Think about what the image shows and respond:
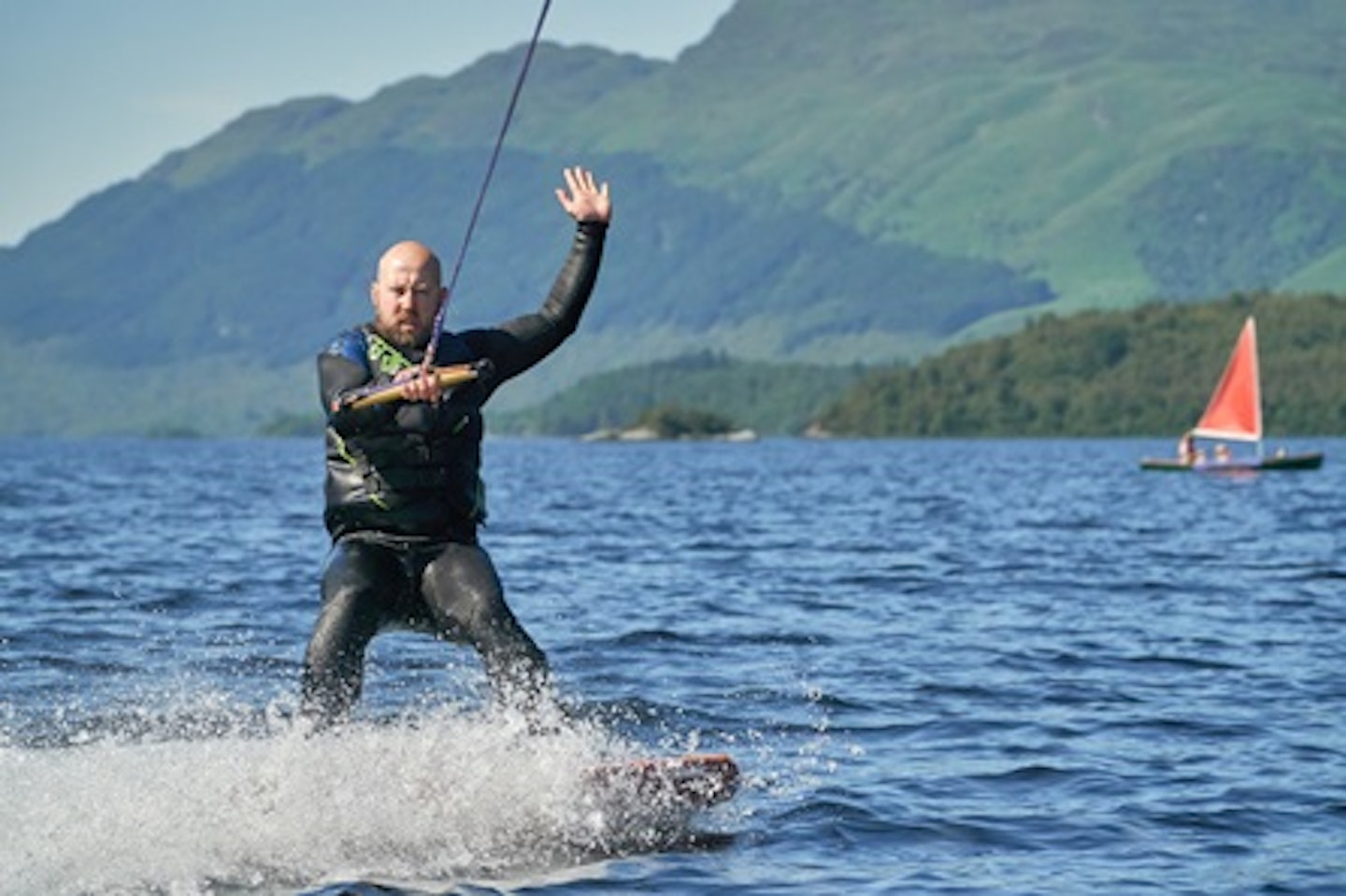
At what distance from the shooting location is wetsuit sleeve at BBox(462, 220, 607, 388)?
42.2 feet

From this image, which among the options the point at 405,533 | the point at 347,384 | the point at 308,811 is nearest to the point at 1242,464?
the point at 405,533

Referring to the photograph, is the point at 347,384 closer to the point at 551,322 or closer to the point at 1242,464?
the point at 551,322

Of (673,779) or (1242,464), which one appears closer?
(673,779)

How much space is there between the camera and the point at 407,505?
12.6 meters

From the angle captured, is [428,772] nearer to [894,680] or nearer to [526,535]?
[894,680]

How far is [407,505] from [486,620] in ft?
2.44

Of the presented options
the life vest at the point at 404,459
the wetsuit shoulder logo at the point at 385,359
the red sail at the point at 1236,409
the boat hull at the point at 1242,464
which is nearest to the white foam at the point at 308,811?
the life vest at the point at 404,459

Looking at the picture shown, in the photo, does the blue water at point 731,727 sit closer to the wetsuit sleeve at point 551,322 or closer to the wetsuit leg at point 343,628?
the wetsuit leg at point 343,628

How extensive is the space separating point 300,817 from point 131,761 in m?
1.59

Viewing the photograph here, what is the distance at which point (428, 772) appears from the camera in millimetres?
12672

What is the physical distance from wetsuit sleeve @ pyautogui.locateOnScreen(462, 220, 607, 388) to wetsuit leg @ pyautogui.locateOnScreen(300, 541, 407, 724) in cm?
124

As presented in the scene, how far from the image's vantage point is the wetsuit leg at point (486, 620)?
12492 millimetres

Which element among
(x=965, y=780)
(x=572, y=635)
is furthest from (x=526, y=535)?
(x=965, y=780)

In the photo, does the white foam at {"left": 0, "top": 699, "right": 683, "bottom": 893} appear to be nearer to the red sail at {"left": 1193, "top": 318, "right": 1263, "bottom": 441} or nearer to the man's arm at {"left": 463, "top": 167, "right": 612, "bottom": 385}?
the man's arm at {"left": 463, "top": 167, "right": 612, "bottom": 385}
